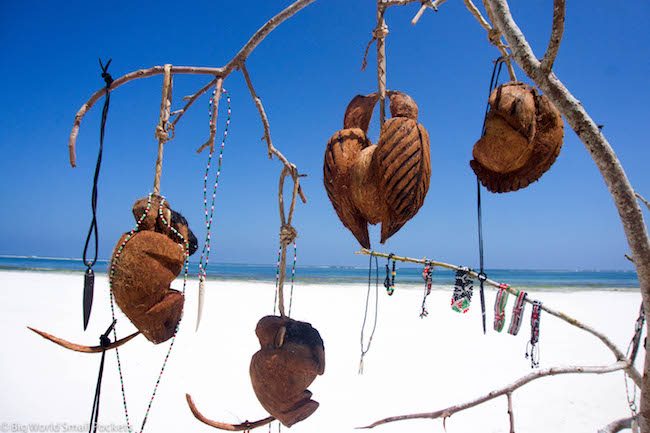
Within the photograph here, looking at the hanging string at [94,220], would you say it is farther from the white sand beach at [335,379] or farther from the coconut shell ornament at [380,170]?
the white sand beach at [335,379]

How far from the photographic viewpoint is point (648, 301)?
23.6 inches

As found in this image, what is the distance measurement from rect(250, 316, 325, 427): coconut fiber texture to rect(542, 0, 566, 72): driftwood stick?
0.66 meters

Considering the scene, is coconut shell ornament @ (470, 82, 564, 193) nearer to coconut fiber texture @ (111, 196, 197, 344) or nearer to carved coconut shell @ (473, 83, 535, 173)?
carved coconut shell @ (473, 83, 535, 173)

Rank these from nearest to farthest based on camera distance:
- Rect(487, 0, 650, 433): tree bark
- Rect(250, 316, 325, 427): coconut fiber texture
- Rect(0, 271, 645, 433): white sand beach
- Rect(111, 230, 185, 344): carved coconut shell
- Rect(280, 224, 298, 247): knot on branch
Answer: Rect(487, 0, 650, 433): tree bark < Rect(111, 230, 185, 344): carved coconut shell < Rect(250, 316, 325, 427): coconut fiber texture < Rect(280, 224, 298, 247): knot on branch < Rect(0, 271, 645, 433): white sand beach

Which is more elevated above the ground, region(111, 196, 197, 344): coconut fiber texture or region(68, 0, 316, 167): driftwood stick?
region(68, 0, 316, 167): driftwood stick

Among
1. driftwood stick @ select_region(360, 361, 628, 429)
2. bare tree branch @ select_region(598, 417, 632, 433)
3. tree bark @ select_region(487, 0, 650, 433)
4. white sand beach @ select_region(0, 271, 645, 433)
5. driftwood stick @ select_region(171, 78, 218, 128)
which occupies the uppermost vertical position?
driftwood stick @ select_region(171, 78, 218, 128)

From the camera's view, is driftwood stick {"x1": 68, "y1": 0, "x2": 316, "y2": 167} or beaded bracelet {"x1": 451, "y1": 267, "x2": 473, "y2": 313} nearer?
driftwood stick {"x1": 68, "y1": 0, "x2": 316, "y2": 167}

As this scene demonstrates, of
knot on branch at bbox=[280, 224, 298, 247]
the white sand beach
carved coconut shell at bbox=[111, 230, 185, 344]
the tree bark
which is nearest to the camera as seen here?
the tree bark

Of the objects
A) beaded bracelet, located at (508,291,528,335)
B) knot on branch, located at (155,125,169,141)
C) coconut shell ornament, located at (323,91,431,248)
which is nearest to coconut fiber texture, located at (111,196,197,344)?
knot on branch, located at (155,125,169,141)

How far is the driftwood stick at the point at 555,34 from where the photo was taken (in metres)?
0.61

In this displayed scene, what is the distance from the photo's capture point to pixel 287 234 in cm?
97

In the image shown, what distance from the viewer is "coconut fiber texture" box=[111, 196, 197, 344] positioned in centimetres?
70

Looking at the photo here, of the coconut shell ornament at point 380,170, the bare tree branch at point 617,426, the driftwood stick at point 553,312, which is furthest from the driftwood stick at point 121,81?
the bare tree branch at point 617,426

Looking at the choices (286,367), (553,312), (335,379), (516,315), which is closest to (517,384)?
(553,312)
